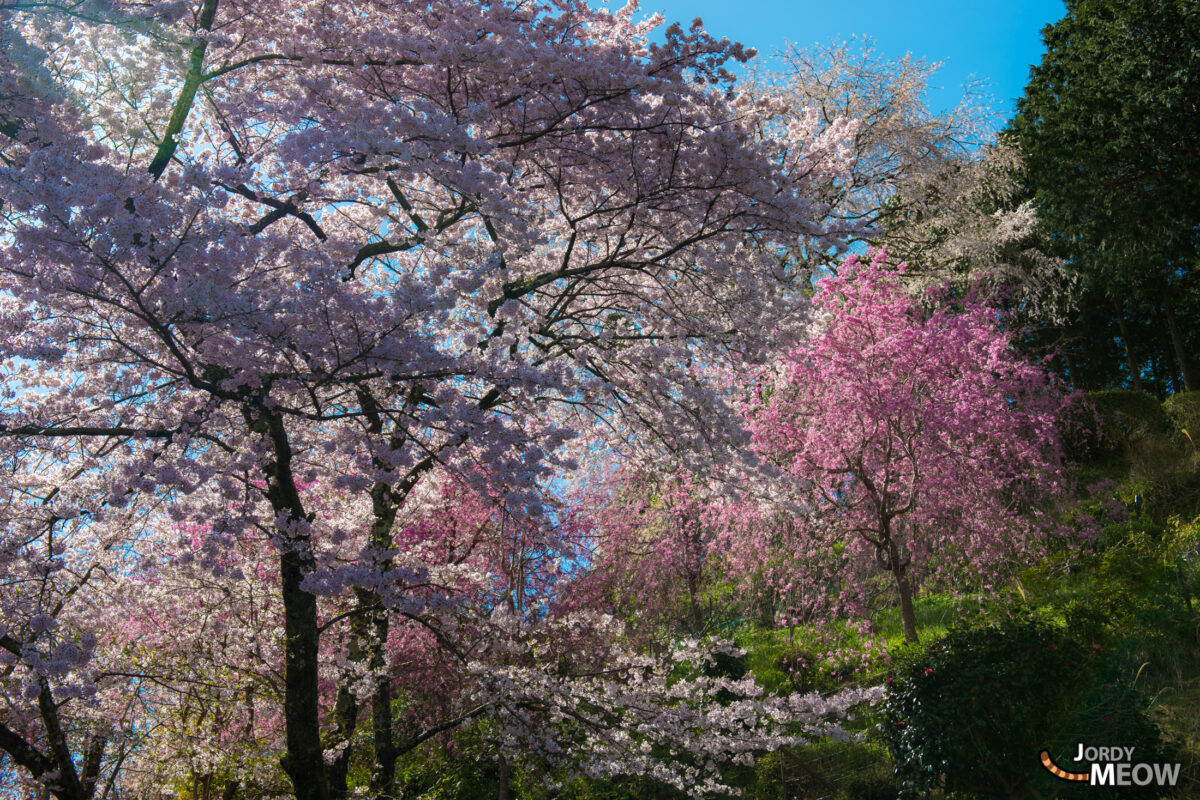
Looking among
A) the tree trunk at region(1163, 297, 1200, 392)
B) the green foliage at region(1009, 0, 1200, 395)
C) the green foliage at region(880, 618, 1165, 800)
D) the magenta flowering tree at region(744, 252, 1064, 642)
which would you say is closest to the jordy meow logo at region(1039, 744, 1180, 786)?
the green foliage at region(880, 618, 1165, 800)

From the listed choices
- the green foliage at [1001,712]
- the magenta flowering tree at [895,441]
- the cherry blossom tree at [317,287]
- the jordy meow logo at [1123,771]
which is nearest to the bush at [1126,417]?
the magenta flowering tree at [895,441]

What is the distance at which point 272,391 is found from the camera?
15.4 feet

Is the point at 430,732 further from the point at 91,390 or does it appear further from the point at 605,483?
the point at 605,483

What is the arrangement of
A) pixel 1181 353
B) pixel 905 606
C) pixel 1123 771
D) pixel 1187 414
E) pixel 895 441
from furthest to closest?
pixel 1181 353
pixel 1187 414
pixel 895 441
pixel 905 606
pixel 1123 771

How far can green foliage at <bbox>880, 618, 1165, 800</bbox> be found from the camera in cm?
611

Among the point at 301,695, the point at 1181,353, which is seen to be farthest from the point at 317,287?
the point at 1181,353

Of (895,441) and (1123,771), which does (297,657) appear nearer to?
(1123,771)

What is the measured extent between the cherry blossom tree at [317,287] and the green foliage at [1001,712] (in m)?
2.69

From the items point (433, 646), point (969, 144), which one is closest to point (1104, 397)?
point (969, 144)

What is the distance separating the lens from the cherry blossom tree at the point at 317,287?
4289mm

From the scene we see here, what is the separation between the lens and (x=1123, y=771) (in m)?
5.72

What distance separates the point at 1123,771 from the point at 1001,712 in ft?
2.70

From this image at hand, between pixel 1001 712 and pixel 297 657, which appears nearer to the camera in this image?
pixel 297 657

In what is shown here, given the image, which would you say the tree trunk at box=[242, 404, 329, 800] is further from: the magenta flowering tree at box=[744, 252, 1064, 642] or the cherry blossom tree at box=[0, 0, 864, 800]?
the magenta flowering tree at box=[744, 252, 1064, 642]
